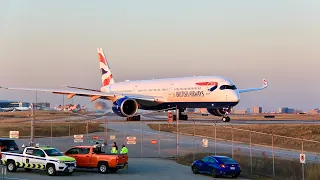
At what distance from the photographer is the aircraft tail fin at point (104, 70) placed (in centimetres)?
7319

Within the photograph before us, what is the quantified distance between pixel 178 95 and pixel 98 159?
29.5 m

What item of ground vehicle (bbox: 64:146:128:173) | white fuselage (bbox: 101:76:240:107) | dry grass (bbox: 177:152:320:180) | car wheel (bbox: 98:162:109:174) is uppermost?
white fuselage (bbox: 101:76:240:107)

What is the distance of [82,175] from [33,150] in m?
2.97

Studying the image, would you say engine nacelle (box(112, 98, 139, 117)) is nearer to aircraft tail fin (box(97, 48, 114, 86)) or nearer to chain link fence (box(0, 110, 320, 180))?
chain link fence (box(0, 110, 320, 180))

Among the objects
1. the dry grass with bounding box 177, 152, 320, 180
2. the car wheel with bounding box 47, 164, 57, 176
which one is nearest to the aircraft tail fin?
the dry grass with bounding box 177, 152, 320, 180

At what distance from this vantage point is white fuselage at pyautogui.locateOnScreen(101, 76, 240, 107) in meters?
50.3

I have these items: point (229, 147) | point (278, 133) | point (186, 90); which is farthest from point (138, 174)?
point (186, 90)

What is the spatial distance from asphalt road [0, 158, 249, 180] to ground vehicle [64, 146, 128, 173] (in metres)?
0.41

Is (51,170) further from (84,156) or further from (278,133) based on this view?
(278,133)

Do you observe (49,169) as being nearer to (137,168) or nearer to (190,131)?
(137,168)

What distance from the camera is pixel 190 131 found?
54938 mm

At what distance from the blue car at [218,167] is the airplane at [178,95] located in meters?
24.1

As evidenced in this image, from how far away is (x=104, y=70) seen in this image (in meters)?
74.4

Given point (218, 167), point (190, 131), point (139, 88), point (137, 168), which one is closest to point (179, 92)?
point (190, 131)
